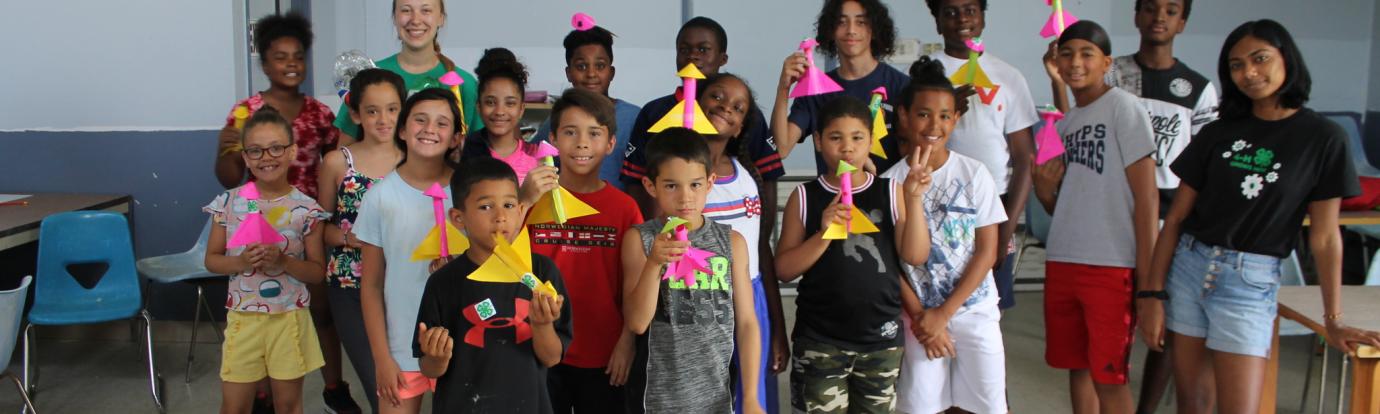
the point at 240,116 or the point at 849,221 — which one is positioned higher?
the point at 240,116

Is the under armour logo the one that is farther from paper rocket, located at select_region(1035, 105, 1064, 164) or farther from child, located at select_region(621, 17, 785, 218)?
paper rocket, located at select_region(1035, 105, 1064, 164)

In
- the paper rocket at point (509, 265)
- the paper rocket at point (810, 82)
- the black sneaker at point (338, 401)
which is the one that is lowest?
the black sneaker at point (338, 401)

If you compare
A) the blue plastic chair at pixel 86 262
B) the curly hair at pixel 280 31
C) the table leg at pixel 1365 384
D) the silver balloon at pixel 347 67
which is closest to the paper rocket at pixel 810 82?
the table leg at pixel 1365 384

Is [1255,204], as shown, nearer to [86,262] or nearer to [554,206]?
[554,206]

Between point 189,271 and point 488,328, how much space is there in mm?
2325

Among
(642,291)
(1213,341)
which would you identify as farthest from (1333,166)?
(642,291)

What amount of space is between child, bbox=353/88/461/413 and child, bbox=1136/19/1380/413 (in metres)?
1.71

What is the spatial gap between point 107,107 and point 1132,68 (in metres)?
3.77

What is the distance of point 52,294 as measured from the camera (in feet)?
10.8

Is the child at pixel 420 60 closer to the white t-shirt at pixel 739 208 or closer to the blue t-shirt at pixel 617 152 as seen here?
the blue t-shirt at pixel 617 152

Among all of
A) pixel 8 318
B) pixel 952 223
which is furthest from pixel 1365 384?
pixel 8 318

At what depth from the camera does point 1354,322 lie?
222cm

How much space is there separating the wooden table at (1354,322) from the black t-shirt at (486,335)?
67.8 inches

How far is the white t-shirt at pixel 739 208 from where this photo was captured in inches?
85.4
